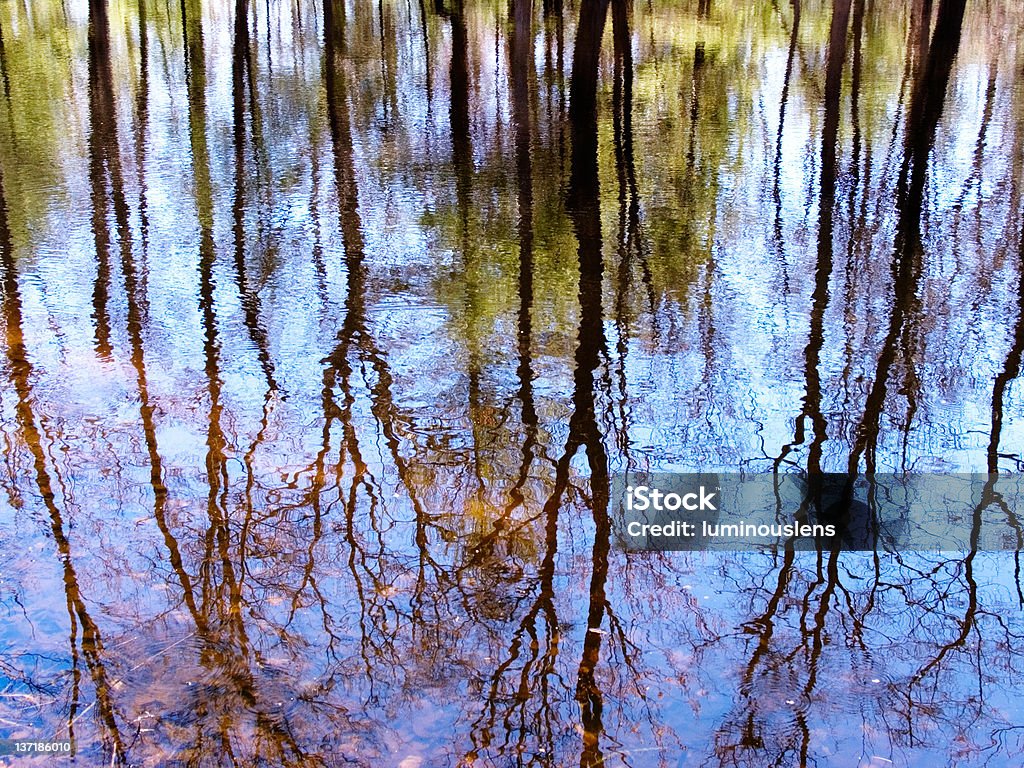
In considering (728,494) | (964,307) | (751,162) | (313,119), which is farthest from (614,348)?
(313,119)

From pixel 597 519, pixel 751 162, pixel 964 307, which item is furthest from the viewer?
pixel 751 162

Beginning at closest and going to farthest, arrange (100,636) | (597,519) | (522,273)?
1. (100,636)
2. (597,519)
3. (522,273)

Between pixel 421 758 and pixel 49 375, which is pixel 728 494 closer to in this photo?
pixel 421 758

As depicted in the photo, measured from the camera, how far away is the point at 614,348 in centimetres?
999

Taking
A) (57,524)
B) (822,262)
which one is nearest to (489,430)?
(57,524)

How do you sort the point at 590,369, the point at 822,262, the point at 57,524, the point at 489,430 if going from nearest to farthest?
the point at 57,524 → the point at 489,430 → the point at 590,369 → the point at 822,262

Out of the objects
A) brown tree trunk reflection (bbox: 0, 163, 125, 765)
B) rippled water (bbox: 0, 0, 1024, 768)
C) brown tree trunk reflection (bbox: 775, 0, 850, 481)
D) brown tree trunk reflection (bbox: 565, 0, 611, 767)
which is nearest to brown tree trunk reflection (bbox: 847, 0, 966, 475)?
rippled water (bbox: 0, 0, 1024, 768)

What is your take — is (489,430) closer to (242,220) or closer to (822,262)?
(822,262)

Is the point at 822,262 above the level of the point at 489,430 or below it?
above

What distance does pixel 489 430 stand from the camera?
8.29 metres

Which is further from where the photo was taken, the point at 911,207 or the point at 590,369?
the point at 911,207

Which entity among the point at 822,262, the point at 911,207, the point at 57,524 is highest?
the point at 911,207

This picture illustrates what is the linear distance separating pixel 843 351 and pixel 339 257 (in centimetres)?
581

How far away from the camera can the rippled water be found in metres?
5.38
